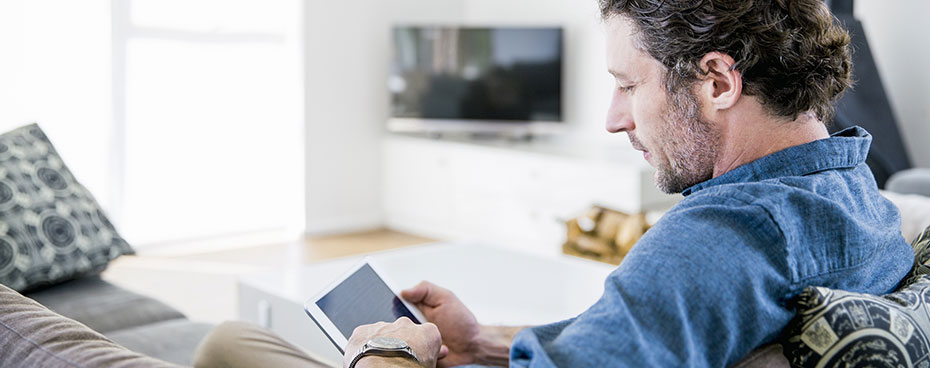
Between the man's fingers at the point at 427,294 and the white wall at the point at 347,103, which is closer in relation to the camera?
the man's fingers at the point at 427,294

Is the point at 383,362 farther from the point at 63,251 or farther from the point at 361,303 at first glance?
the point at 63,251

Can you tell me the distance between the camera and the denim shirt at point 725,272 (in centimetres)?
87

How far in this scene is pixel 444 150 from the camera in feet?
16.8

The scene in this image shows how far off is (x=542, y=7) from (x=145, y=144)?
86.8 inches

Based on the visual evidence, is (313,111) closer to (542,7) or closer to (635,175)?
(542,7)

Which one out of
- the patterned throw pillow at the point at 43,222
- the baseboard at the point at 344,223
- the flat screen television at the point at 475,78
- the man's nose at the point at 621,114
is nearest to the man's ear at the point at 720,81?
the man's nose at the point at 621,114

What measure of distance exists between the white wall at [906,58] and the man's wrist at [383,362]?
11.2 feet

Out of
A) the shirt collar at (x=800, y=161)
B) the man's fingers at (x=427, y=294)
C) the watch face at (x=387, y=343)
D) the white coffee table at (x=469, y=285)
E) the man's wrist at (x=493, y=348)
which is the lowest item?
the white coffee table at (x=469, y=285)

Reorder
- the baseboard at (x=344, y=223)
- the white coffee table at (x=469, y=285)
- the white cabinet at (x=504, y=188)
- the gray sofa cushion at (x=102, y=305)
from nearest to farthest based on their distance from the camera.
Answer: the gray sofa cushion at (x=102, y=305)
the white coffee table at (x=469, y=285)
the white cabinet at (x=504, y=188)
the baseboard at (x=344, y=223)

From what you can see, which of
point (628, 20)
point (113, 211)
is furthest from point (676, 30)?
point (113, 211)

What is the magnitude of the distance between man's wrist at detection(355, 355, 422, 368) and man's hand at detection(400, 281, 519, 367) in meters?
0.40

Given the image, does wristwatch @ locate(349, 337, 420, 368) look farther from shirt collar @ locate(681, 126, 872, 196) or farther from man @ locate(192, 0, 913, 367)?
shirt collar @ locate(681, 126, 872, 196)

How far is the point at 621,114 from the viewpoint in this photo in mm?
1167

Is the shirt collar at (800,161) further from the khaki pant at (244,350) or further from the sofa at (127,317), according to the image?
the sofa at (127,317)
